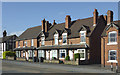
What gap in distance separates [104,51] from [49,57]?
53.1ft

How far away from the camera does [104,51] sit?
30.5 m

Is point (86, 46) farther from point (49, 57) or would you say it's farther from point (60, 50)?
point (49, 57)

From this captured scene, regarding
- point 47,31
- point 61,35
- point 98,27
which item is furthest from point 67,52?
point 47,31

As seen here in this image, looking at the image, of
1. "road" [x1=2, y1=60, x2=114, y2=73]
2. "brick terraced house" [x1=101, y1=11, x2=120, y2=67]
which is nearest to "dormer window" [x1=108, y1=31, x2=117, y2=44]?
"brick terraced house" [x1=101, y1=11, x2=120, y2=67]

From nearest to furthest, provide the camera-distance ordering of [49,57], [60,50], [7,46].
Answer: [60,50] → [49,57] → [7,46]

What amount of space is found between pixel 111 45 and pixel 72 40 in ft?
A: 34.0

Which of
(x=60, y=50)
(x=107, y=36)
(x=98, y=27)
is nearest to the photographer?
(x=107, y=36)

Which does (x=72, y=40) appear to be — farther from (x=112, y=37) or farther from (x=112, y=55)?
(x=112, y=55)

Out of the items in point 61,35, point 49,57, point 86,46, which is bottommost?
point 49,57

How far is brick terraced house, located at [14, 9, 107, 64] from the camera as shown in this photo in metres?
34.5

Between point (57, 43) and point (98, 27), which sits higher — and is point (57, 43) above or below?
below

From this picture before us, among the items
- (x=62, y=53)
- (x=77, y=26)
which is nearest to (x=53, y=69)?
(x=62, y=53)

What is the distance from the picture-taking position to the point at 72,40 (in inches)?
1485

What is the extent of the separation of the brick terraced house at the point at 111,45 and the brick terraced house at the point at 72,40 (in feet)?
13.5
